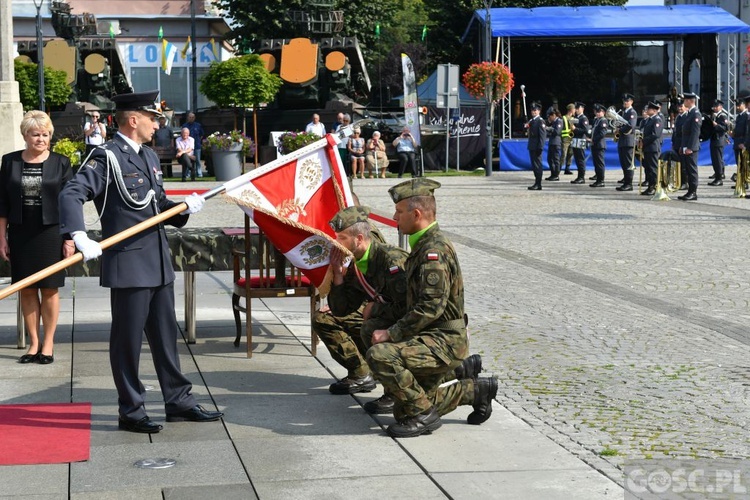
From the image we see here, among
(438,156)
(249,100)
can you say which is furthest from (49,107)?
(438,156)

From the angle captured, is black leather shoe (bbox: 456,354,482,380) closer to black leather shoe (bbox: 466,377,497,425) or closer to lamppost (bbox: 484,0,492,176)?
black leather shoe (bbox: 466,377,497,425)

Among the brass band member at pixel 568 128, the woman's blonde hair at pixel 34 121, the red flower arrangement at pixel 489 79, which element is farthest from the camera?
the red flower arrangement at pixel 489 79

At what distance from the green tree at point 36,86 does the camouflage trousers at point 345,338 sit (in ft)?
105

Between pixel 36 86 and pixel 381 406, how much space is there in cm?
3349

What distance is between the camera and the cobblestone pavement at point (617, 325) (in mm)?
6457

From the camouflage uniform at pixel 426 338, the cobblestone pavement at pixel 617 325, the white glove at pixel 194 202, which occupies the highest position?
the white glove at pixel 194 202

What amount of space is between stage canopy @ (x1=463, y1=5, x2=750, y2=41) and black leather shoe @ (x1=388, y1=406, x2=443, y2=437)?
95.8 ft

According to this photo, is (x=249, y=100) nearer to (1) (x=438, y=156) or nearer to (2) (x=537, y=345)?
(1) (x=438, y=156)

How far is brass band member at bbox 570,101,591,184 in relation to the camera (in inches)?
1158

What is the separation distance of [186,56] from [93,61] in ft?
62.2

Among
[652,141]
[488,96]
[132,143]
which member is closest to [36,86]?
[488,96]

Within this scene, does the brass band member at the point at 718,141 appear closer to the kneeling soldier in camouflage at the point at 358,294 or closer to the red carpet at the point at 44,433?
the kneeling soldier in camouflage at the point at 358,294

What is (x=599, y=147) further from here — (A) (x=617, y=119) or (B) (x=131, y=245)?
(B) (x=131, y=245)

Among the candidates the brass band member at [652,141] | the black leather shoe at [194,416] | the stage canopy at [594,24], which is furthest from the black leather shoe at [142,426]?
the stage canopy at [594,24]
